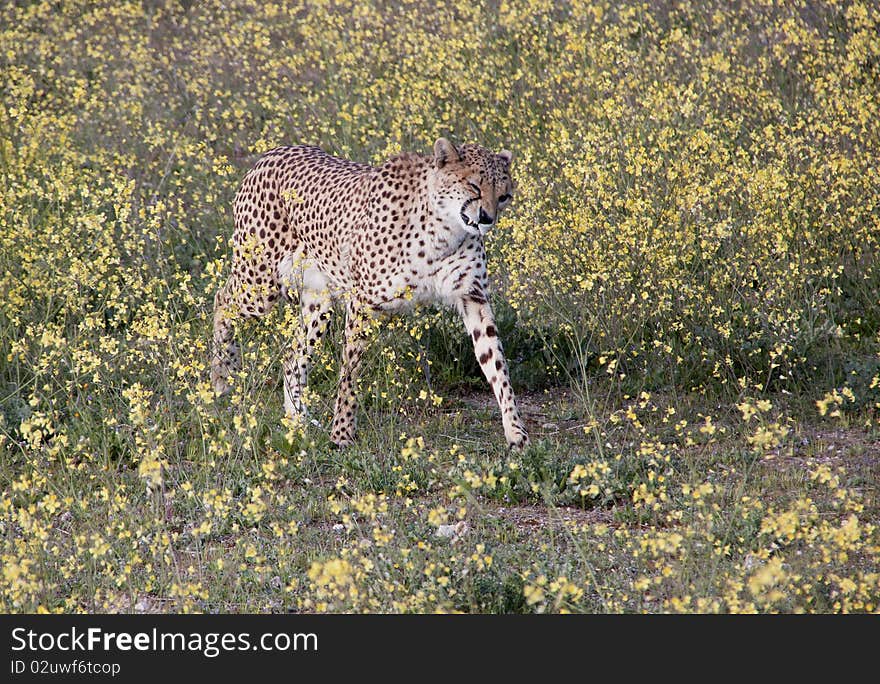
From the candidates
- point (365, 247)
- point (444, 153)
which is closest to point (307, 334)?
point (365, 247)

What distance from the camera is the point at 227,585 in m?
4.88

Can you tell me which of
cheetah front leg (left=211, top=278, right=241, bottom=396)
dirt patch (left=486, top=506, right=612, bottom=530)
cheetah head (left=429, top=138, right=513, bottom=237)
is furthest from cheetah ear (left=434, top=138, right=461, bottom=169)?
dirt patch (left=486, top=506, right=612, bottom=530)

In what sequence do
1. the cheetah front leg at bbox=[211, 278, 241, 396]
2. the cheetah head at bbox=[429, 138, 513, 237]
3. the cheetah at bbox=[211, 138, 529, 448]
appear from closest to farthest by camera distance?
1. the cheetah head at bbox=[429, 138, 513, 237]
2. the cheetah at bbox=[211, 138, 529, 448]
3. the cheetah front leg at bbox=[211, 278, 241, 396]

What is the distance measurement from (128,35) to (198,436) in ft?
30.5

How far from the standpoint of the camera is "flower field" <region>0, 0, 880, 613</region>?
4645 mm

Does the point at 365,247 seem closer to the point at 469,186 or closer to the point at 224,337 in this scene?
the point at 469,186

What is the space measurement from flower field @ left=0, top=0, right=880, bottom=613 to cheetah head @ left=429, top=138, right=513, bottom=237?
68cm

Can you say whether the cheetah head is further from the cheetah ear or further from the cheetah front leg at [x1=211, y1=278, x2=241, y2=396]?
the cheetah front leg at [x1=211, y1=278, x2=241, y2=396]

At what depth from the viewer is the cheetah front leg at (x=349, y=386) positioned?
6676mm

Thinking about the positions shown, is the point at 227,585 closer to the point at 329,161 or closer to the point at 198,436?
the point at 198,436

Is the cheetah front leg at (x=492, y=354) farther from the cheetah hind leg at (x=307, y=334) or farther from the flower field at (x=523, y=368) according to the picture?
the cheetah hind leg at (x=307, y=334)

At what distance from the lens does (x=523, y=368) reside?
7.68m

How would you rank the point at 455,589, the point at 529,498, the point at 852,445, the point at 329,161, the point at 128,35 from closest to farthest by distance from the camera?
the point at 455,589
the point at 529,498
the point at 852,445
the point at 329,161
the point at 128,35

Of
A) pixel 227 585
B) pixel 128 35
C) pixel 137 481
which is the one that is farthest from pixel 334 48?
pixel 227 585
